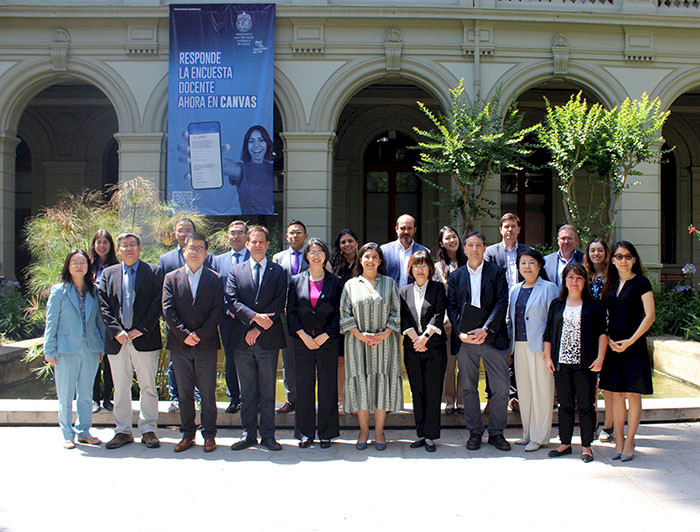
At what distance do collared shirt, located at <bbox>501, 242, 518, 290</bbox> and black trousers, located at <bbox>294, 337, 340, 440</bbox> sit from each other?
2138mm

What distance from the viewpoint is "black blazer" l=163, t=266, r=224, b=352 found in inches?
218

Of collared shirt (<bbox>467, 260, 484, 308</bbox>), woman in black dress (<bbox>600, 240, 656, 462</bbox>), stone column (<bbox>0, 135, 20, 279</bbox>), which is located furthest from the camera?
stone column (<bbox>0, 135, 20, 279</bbox>)

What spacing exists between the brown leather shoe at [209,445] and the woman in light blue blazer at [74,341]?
1.15 meters

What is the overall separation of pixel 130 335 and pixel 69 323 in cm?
68

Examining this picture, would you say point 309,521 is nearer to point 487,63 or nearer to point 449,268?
point 449,268

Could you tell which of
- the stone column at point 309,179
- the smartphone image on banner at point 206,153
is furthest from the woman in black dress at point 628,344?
the smartphone image on banner at point 206,153

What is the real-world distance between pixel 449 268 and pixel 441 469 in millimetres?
2219

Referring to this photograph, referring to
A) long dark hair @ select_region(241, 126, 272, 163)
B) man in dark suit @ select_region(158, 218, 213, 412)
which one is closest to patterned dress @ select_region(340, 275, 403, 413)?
man in dark suit @ select_region(158, 218, 213, 412)

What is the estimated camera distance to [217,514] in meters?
4.15

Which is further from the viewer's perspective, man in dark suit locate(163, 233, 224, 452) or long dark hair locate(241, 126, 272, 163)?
long dark hair locate(241, 126, 272, 163)

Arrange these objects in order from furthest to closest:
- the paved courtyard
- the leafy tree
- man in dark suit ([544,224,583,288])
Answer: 1. the leafy tree
2. man in dark suit ([544,224,583,288])
3. the paved courtyard

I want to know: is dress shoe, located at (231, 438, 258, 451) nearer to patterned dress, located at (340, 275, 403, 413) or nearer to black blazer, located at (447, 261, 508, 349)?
patterned dress, located at (340, 275, 403, 413)

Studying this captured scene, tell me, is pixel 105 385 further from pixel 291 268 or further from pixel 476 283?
pixel 476 283

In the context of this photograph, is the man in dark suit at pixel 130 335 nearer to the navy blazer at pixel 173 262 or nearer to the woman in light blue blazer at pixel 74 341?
the woman in light blue blazer at pixel 74 341
